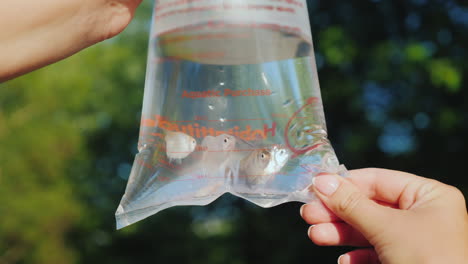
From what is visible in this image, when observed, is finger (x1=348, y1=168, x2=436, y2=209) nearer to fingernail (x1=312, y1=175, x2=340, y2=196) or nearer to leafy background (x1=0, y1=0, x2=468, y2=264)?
fingernail (x1=312, y1=175, x2=340, y2=196)

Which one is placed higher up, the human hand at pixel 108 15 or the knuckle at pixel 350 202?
the human hand at pixel 108 15

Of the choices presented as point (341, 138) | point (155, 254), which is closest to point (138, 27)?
point (155, 254)

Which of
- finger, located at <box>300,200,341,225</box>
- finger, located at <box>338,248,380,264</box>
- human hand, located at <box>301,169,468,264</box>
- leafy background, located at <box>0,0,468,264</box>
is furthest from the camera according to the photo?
leafy background, located at <box>0,0,468,264</box>

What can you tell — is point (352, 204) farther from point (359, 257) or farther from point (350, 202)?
point (359, 257)

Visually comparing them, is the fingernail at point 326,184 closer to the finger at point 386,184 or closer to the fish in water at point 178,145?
the finger at point 386,184

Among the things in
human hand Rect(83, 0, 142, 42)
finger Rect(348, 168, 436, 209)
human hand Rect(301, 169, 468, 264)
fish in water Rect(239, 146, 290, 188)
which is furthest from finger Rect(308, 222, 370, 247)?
human hand Rect(83, 0, 142, 42)

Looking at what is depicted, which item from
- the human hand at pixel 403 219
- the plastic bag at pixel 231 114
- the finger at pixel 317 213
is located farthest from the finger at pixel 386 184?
the plastic bag at pixel 231 114

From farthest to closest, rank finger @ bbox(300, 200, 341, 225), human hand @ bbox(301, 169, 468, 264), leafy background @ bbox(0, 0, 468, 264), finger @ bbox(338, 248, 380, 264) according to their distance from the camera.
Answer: leafy background @ bbox(0, 0, 468, 264) < finger @ bbox(338, 248, 380, 264) < finger @ bbox(300, 200, 341, 225) < human hand @ bbox(301, 169, 468, 264)

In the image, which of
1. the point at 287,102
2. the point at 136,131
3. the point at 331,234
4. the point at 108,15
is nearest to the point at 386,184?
the point at 331,234
